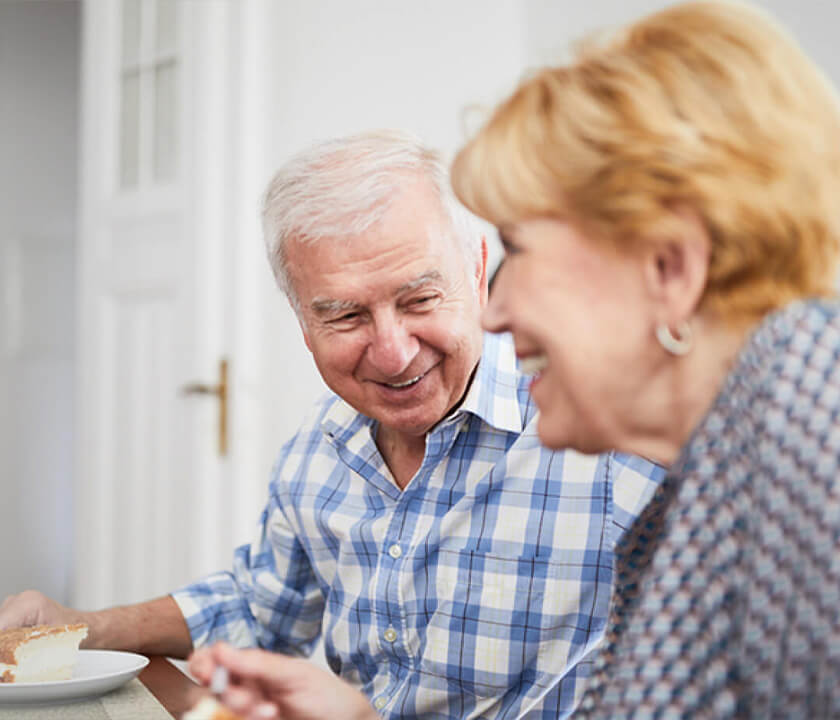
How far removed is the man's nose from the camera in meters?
1.29

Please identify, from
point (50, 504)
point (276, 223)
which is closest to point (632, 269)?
point (276, 223)

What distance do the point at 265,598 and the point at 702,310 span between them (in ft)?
3.34

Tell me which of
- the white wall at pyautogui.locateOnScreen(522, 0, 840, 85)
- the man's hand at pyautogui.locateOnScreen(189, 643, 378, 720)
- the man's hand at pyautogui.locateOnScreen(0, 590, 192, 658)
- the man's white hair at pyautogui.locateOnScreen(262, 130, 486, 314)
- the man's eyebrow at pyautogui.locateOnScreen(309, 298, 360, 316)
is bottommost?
the man's hand at pyautogui.locateOnScreen(0, 590, 192, 658)

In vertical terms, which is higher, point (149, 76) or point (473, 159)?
point (149, 76)

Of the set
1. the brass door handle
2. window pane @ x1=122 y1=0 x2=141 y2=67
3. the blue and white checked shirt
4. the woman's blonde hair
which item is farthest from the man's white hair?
window pane @ x1=122 y1=0 x2=141 y2=67

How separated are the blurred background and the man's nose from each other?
59.8 inches

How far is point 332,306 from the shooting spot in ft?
4.29

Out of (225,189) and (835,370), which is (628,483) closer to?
(835,370)

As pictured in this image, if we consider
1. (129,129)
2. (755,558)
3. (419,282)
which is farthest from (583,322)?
(129,129)

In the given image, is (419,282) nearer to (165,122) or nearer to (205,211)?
(205,211)

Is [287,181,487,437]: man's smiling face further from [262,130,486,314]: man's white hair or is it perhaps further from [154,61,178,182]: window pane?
Answer: [154,61,178,182]: window pane

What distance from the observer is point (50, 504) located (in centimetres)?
509

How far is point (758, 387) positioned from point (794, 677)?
18 cm

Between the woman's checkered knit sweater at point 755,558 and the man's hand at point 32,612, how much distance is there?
0.93 meters
